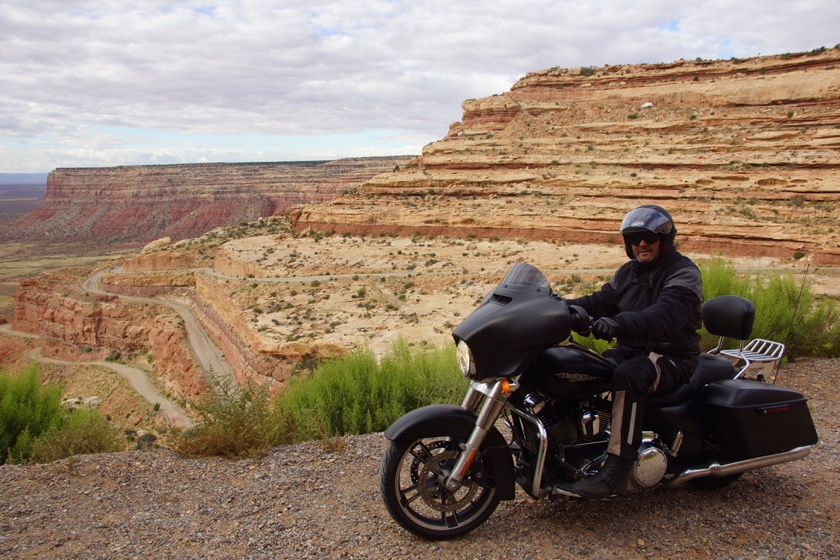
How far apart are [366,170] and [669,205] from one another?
87649 millimetres

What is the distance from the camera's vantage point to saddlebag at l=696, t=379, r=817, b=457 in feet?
13.0

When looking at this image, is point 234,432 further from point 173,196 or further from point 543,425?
point 173,196

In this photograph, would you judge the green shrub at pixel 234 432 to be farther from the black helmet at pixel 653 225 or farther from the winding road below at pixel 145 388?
the winding road below at pixel 145 388

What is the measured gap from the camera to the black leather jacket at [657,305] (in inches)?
140

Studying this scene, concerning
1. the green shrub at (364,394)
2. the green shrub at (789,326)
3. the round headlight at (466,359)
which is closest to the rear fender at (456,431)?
the round headlight at (466,359)

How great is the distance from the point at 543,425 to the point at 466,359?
713 mm

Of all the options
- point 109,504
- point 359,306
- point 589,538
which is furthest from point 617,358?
point 359,306

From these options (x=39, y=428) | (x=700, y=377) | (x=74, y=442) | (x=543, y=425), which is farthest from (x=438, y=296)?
(x=543, y=425)

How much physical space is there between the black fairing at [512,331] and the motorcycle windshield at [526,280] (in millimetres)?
63

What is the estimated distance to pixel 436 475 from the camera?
12.1 feet

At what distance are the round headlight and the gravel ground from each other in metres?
Answer: 1.11

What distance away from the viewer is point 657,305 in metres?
3.63

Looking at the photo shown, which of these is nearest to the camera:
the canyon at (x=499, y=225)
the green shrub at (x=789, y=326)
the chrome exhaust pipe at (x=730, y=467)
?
the chrome exhaust pipe at (x=730, y=467)

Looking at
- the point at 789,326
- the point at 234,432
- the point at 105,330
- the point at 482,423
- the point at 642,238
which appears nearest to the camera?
the point at 482,423
